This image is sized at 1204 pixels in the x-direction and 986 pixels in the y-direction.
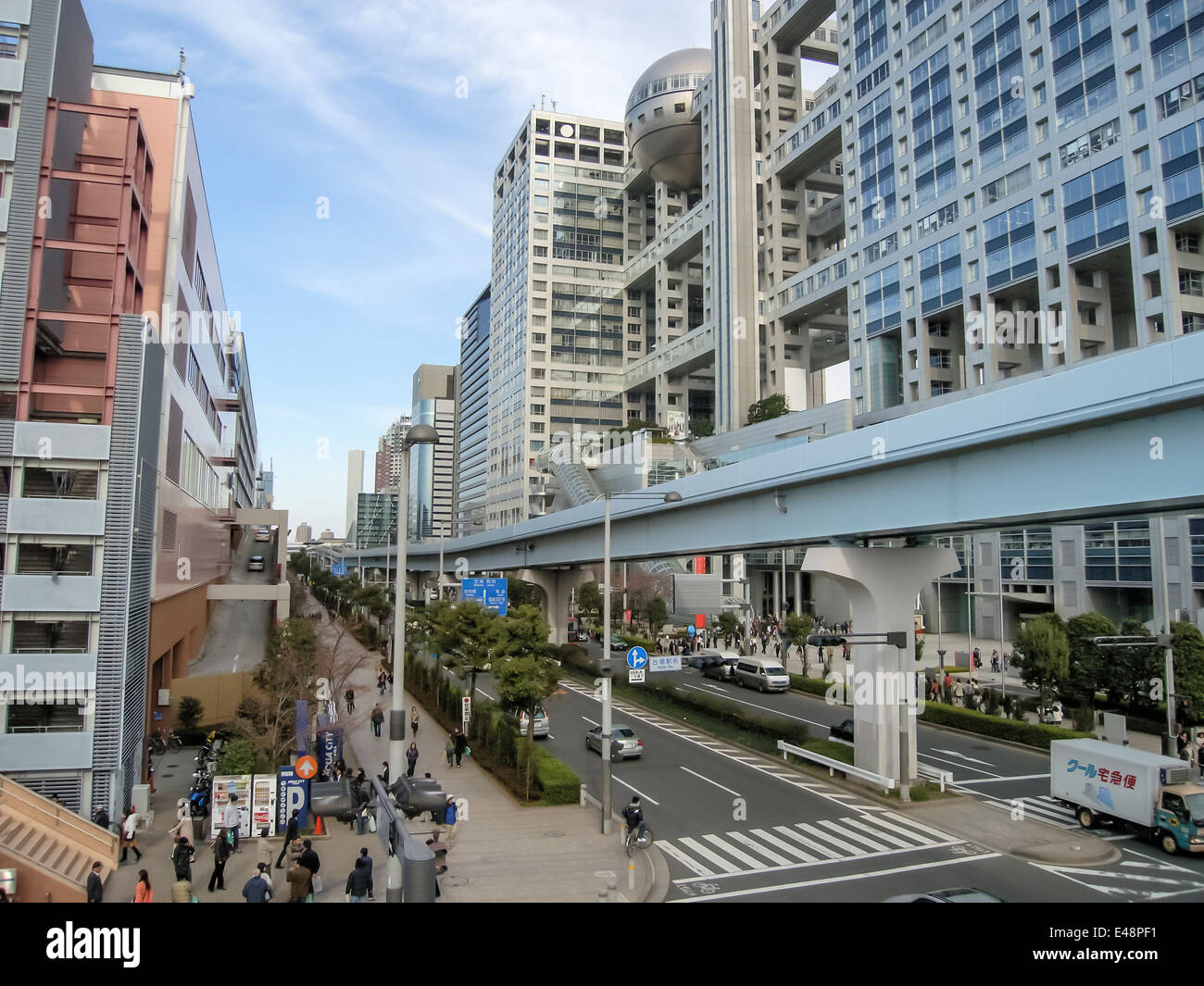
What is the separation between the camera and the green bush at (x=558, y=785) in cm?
2161

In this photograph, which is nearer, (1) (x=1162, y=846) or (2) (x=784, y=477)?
(1) (x=1162, y=846)

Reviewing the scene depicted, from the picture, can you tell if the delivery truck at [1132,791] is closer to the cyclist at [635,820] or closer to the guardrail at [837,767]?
the guardrail at [837,767]

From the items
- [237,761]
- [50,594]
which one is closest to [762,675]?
[237,761]

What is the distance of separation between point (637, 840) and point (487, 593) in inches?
990

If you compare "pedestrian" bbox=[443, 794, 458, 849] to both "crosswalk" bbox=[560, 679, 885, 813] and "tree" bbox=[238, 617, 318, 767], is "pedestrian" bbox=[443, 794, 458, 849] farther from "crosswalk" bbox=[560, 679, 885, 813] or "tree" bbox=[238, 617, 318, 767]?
"crosswalk" bbox=[560, 679, 885, 813]

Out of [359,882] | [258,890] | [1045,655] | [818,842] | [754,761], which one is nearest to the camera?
[258,890]

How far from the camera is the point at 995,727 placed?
29.4 meters

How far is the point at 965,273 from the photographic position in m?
58.8

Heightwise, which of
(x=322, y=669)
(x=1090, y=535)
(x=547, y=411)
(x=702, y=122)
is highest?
(x=702, y=122)

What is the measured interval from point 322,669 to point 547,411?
81.4 meters

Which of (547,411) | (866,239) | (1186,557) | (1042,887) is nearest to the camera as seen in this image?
(1042,887)

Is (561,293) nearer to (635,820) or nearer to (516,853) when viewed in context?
(516,853)
